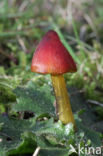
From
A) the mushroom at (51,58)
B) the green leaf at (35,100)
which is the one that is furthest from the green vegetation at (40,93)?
the mushroom at (51,58)

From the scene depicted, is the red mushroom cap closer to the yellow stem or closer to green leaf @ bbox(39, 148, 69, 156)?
the yellow stem

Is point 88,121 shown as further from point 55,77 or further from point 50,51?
point 50,51

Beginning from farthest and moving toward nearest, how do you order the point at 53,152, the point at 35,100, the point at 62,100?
the point at 35,100
the point at 62,100
the point at 53,152

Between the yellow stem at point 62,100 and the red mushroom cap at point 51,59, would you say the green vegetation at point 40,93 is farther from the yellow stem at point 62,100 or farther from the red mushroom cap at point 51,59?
the red mushroom cap at point 51,59

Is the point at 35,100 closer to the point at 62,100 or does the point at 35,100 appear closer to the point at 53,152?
the point at 62,100

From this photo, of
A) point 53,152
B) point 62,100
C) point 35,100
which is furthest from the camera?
point 35,100

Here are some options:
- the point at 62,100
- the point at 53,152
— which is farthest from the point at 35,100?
the point at 53,152

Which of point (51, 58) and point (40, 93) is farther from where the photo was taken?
point (40, 93)
